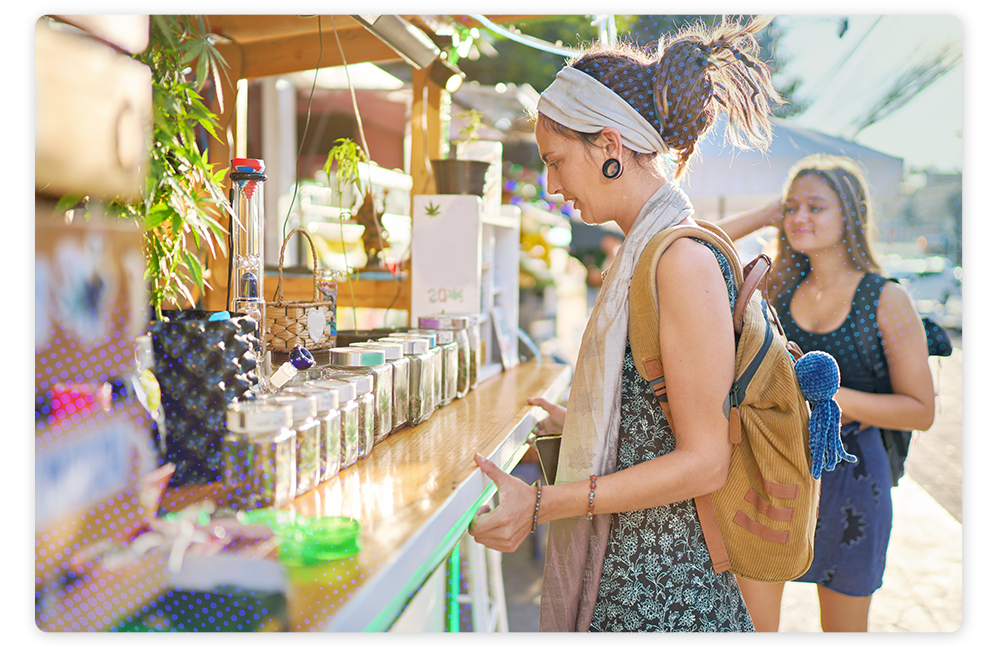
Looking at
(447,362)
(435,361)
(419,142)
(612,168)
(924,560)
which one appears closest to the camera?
(612,168)

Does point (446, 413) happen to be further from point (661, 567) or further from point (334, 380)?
point (661, 567)

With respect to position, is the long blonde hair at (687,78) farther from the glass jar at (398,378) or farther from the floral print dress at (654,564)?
the glass jar at (398,378)

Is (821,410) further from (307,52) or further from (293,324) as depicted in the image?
(307,52)

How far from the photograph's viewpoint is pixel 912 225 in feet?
5.54

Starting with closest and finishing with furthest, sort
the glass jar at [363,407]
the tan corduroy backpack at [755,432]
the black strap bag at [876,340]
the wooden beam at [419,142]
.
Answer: the tan corduroy backpack at [755,432] → the glass jar at [363,407] → the black strap bag at [876,340] → the wooden beam at [419,142]

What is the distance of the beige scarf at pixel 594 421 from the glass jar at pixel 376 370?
32 cm

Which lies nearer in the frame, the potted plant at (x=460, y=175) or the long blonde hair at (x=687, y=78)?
the long blonde hair at (x=687, y=78)

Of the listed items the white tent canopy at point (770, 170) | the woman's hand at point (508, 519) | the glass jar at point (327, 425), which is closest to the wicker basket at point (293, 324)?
the glass jar at point (327, 425)

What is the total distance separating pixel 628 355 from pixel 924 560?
1169mm

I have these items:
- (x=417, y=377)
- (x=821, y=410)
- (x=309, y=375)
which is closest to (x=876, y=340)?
(x=821, y=410)

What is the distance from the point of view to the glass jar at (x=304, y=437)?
790mm

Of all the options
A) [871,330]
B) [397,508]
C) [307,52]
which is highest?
[307,52]

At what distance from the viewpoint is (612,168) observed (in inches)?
38.0

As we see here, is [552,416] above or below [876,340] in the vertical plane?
below
